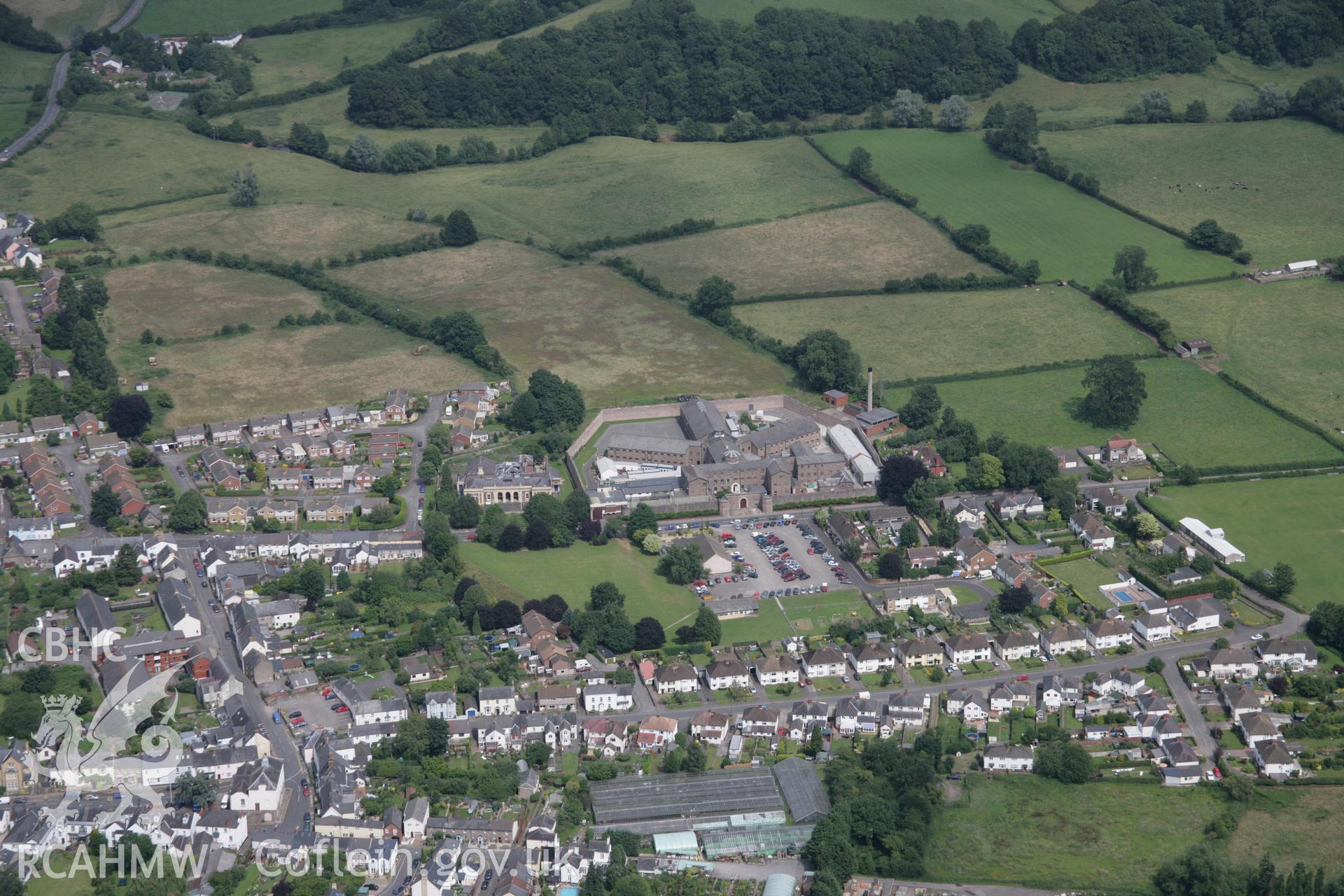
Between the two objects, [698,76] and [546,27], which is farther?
[546,27]

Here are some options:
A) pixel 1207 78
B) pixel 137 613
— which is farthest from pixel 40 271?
pixel 1207 78

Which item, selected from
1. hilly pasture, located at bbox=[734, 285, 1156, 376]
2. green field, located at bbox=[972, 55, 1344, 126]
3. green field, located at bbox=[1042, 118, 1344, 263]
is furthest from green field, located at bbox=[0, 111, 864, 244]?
green field, located at bbox=[972, 55, 1344, 126]

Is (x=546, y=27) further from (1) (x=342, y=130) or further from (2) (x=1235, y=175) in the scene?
(2) (x=1235, y=175)

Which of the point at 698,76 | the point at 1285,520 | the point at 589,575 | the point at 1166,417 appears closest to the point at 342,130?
the point at 698,76

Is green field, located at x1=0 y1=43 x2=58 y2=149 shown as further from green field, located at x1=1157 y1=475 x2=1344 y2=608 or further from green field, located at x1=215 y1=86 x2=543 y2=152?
green field, located at x1=1157 y1=475 x2=1344 y2=608

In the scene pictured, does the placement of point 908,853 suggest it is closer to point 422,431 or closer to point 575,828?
point 575,828
